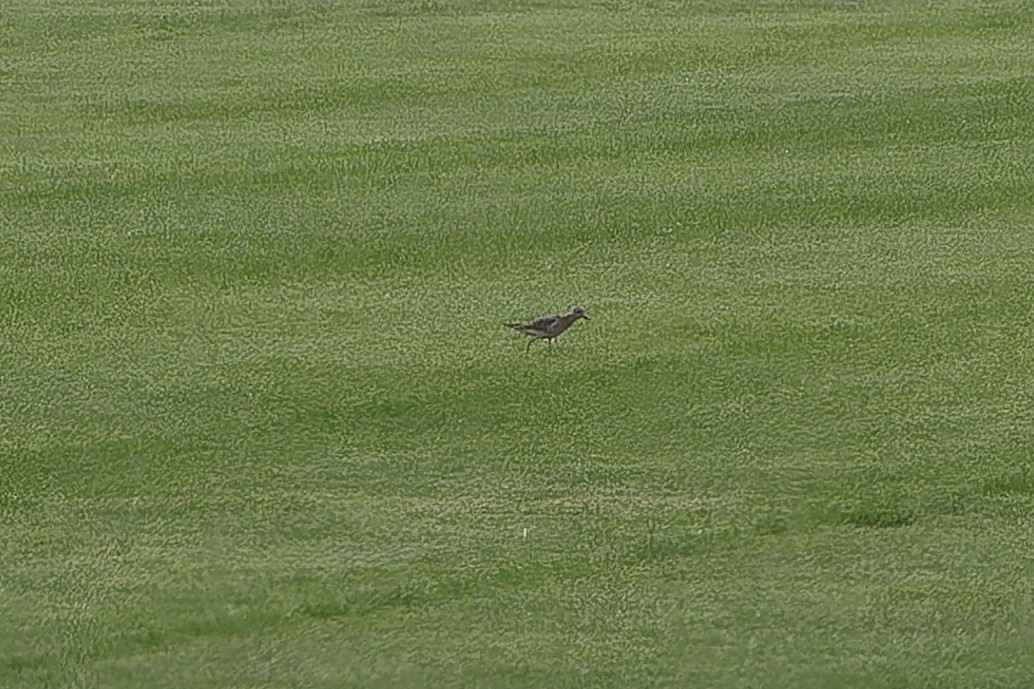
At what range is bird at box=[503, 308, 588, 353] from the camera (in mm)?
2682

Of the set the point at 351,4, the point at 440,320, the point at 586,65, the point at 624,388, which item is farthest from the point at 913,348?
the point at 351,4

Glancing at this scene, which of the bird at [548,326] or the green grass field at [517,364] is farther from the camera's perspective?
the bird at [548,326]

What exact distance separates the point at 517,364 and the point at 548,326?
0.29 feet

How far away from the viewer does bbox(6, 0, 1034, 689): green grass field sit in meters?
2.12

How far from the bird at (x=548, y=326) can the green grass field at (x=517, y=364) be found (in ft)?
0.12

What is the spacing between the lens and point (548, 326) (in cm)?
268

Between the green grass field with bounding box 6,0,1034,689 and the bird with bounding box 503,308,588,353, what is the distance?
1.5 inches

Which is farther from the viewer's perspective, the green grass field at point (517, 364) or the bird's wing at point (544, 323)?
the bird's wing at point (544, 323)

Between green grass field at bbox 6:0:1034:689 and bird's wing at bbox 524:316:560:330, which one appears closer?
green grass field at bbox 6:0:1034:689

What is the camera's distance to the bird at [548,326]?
8.80 ft

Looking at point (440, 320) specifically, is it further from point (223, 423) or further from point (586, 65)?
point (586, 65)

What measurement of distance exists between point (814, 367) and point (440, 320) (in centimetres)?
67

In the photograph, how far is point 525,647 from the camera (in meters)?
2.09

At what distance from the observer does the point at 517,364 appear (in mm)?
2662
